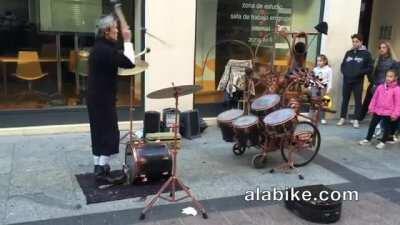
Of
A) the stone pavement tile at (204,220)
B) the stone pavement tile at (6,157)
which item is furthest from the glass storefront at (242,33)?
the stone pavement tile at (204,220)

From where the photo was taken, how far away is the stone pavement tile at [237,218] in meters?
4.70

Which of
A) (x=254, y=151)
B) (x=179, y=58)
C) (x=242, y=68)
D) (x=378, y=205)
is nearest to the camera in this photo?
(x=378, y=205)

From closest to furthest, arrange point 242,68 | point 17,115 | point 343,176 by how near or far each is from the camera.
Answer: point 343,176
point 17,115
point 242,68

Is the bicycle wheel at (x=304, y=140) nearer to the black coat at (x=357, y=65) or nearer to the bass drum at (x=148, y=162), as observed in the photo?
the bass drum at (x=148, y=162)

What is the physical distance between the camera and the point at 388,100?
740 cm

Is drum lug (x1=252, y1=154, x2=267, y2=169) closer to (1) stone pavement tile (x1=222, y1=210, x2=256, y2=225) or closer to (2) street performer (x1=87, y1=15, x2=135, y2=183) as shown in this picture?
(1) stone pavement tile (x1=222, y1=210, x2=256, y2=225)

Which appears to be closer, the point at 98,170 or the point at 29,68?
the point at 98,170

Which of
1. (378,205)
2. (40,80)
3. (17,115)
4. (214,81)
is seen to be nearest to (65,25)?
(40,80)

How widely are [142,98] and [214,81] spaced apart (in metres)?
1.48

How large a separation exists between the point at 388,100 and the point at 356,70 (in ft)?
4.80

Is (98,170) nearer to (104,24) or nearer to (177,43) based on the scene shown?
(104,24)

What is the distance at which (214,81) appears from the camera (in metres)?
8.96

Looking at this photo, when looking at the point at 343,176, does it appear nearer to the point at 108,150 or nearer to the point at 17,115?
the point at 108,150

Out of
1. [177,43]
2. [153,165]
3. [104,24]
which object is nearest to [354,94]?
[177,43]
